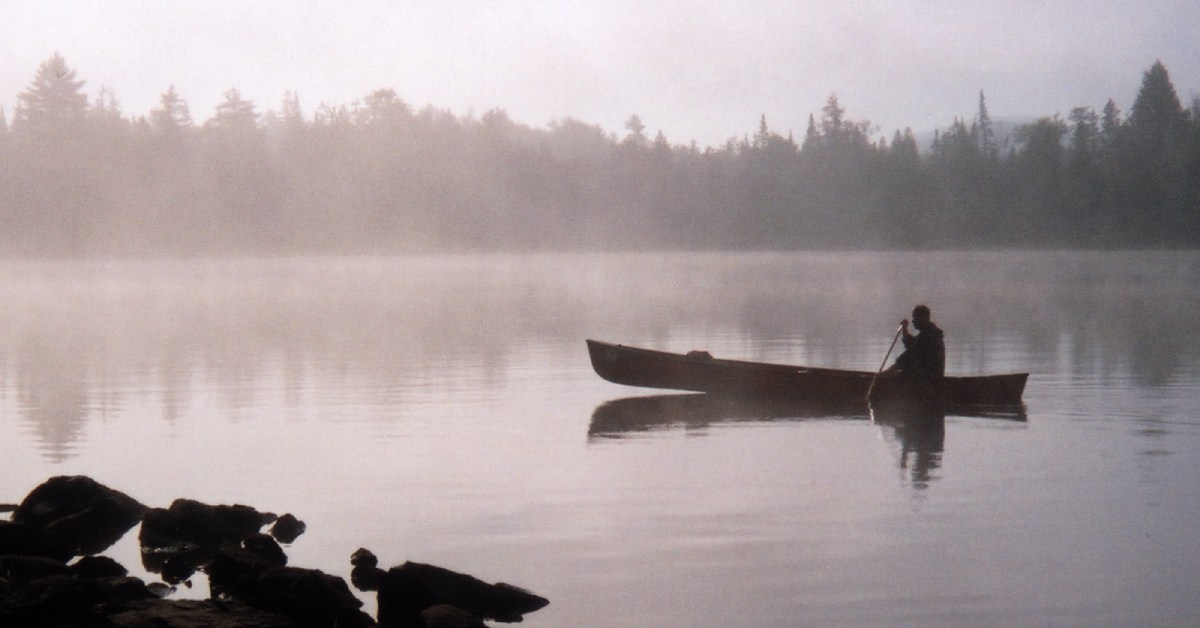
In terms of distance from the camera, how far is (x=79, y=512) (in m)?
13.2

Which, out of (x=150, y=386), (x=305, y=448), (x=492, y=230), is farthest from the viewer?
(x=492, y=230)

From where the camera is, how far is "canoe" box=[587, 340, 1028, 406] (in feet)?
71.2

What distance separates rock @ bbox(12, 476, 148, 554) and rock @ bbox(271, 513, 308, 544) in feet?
5.03

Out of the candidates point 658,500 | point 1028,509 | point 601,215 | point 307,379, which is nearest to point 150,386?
point 307,379

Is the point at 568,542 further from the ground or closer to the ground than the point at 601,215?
closer to the ground

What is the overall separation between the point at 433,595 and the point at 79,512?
4681 millimetres

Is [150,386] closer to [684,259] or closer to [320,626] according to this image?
[320,626]

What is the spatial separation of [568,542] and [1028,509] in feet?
15.7

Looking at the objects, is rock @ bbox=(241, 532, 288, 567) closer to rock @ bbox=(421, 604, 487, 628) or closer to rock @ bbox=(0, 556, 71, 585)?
rock @ bbox=(0, 556, 71, 585)

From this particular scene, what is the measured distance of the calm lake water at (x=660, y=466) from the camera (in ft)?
37.1

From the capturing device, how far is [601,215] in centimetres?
15262

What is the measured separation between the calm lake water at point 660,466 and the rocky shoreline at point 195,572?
1.21 ft

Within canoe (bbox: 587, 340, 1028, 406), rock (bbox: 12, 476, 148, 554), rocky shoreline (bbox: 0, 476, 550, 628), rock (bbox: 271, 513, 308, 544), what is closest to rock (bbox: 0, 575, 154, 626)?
rocky shoreline (bbox: 0, 476, 550, 628)

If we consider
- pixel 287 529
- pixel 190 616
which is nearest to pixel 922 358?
pixel 287 529
